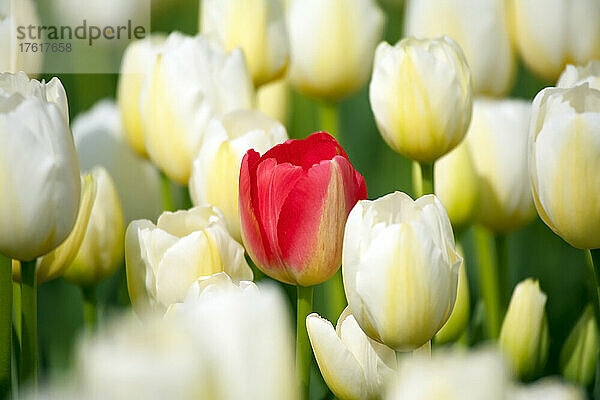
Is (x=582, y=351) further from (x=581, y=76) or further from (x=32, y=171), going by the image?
(x=32, y=171)

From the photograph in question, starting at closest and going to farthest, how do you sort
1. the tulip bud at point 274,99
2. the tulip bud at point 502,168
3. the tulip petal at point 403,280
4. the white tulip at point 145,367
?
the white tulip at point 145,367 < the tulip petal at point 403,280 < the tulip bud at point 502,168 < the tulip bud at point 274,99

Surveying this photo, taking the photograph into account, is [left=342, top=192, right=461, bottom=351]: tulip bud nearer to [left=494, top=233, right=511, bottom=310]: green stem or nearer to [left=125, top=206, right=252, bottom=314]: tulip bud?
[left=125, top=206, right=252, bottom=314]: tulip bud

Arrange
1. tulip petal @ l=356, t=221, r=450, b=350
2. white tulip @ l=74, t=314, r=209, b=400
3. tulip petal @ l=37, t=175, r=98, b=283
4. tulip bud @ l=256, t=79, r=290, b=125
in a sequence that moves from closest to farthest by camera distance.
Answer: white tulip @ l=74, t=314, r=209, b=400 → tulip petal @ l=356, t=221, r=450, b=350 → tulip petal @ l=37, t=175, r=98, b=283 → tulip bud @ l=256, t=79, r=290, b=125

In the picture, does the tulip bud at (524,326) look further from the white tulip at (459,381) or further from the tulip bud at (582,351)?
the white tulip at (459,381)

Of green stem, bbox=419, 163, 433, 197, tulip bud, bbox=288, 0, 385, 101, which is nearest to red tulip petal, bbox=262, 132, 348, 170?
green stem, bbox=419, 163, 433, 197

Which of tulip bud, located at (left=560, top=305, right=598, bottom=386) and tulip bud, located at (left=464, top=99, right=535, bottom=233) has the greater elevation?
tulip bud, located at (left=464, top=99, right=535, bottom=233)

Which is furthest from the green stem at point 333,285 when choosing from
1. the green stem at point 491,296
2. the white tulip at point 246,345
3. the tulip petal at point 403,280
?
the white tulip at point 246,345

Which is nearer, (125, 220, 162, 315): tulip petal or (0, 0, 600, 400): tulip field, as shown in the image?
(0, 0, 600, 400): tulip field

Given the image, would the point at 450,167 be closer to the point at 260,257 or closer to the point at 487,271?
the point at 487,271
